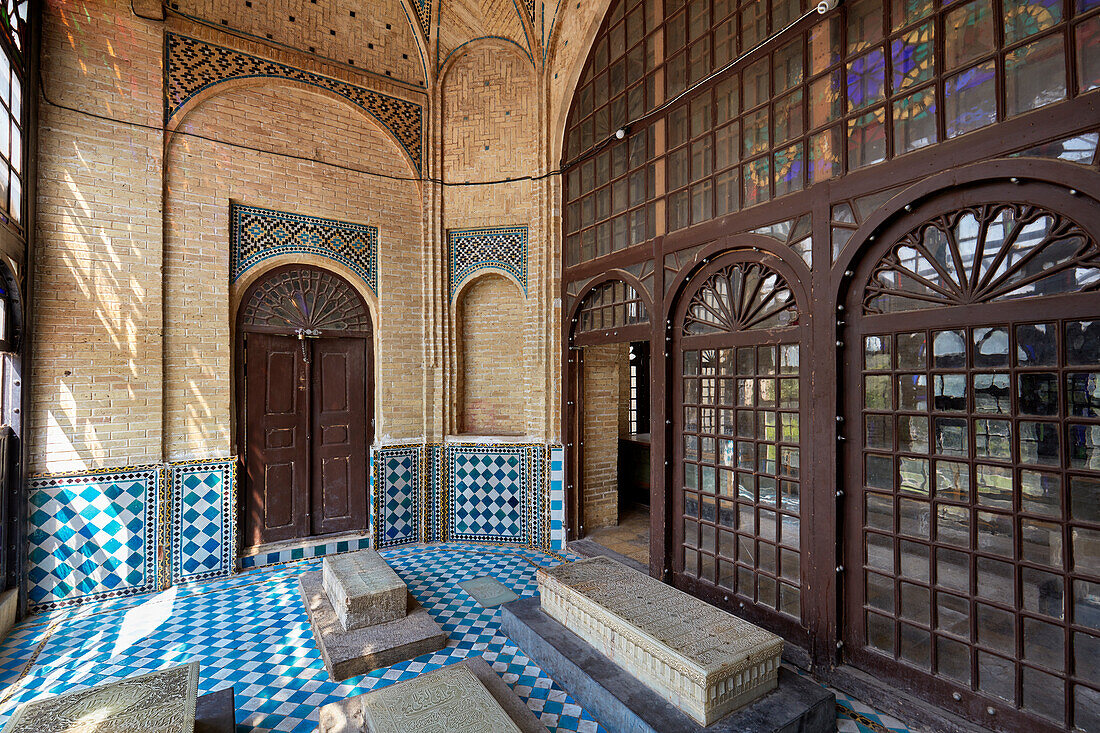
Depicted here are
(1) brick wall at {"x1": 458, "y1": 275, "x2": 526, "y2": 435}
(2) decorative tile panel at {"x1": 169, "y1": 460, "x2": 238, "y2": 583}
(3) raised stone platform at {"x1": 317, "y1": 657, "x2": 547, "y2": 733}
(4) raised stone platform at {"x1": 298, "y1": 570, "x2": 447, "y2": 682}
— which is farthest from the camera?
(1) brick wall at {"x1": 458, "y1": 275, "x2": 526, "y2": 435}

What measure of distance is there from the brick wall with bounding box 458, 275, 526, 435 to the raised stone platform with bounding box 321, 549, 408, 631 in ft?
8.26

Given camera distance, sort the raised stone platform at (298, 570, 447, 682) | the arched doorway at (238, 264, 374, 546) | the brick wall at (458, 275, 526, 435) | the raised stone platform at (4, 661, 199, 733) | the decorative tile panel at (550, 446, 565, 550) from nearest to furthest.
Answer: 1. the raised stone platform at (4, 661, 199, 733)
2. the raised stone platform at (298, 570, 447, 682)
3. the arched doorway at (238, 264, 374, 546)
4. the decorative tile panel at (550, 446, 565, 550)
5. the brick wall at (458, 275, 526, 435)

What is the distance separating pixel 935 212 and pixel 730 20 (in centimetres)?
230

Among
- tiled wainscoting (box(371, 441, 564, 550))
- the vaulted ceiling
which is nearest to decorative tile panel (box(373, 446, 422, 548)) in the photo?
tiled wainscoting (box(371, 441, 564, 550))

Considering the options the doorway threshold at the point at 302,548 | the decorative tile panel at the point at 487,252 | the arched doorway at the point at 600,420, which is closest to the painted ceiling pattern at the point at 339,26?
the decorative tile panel at the point at 487,252

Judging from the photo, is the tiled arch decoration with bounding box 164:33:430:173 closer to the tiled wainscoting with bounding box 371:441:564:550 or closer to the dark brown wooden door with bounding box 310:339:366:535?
the dark brown wooden door with bounding box 310:339:366:535

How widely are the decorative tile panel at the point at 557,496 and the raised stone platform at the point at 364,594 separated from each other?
217cm

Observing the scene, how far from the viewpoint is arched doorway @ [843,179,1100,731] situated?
2.45 m

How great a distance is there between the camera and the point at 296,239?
19.0 feet

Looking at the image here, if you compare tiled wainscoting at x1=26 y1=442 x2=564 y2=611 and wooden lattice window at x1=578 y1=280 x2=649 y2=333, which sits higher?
wooden lattice window at x1=578 y1=280 x2=649 y2=333

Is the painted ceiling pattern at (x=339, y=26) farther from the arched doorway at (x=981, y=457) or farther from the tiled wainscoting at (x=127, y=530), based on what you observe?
the arched doorway at (x=981, y=457)

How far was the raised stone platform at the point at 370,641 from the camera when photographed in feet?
Result: 11.6

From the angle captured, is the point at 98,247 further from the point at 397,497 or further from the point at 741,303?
the point at 741,303

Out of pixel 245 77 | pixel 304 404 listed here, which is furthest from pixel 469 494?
pixel 245 77
